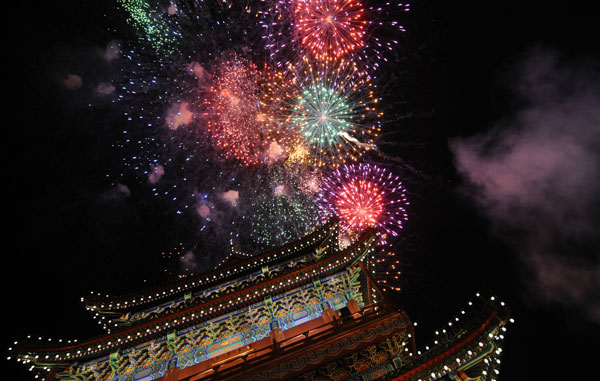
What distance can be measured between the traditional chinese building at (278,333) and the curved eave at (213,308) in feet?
0.12

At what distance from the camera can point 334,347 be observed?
895cm

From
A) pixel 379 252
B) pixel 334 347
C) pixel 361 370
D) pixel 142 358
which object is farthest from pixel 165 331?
pixel 379 252

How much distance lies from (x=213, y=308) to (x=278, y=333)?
260cm

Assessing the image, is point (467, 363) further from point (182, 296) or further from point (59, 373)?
point (59, 373)

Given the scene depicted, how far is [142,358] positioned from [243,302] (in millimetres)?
4110

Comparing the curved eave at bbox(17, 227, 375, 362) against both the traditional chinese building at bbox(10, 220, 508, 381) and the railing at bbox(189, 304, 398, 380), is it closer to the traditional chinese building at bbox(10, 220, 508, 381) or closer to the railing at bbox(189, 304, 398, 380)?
the traditional chinese building at bbox(10, 220, 508, 381)

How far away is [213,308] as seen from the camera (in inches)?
447

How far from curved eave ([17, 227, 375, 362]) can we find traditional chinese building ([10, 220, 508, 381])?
1.4 inches

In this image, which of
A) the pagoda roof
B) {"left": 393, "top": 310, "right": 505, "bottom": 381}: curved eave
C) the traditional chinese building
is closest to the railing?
the traditional chinese building

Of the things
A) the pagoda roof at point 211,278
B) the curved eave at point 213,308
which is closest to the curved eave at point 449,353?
the curved eave at point 213,308

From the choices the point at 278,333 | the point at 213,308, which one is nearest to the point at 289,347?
the point at 278,333

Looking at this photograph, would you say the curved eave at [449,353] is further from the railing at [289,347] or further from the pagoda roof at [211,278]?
the pagoda roof at [211,278]

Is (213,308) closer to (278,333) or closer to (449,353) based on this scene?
(278,333)

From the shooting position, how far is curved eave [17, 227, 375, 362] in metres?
10.7
